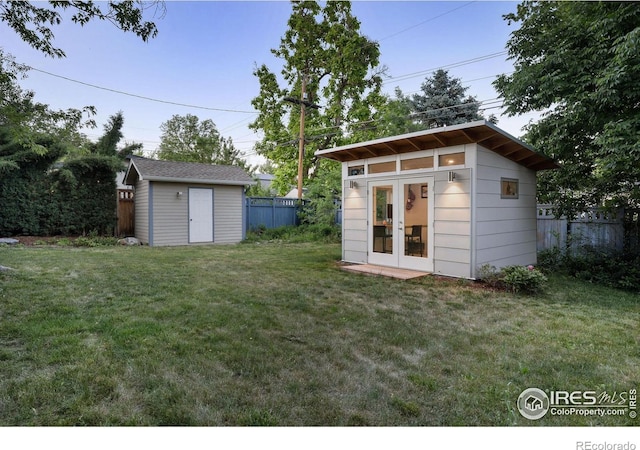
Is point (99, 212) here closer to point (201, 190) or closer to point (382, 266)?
point (201, 190)

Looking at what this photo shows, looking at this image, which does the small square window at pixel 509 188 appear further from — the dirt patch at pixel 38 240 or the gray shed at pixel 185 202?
the dirt patch at pixel 38 240

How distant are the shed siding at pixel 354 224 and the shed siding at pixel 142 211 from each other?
246 inches

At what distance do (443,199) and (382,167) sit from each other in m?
1.39

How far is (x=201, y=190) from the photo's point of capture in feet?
35.4

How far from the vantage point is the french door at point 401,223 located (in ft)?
19.8

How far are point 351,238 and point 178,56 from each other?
516cm

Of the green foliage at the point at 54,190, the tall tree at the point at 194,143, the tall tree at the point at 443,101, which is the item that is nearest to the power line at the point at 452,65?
the tall tree at the point at 443,101

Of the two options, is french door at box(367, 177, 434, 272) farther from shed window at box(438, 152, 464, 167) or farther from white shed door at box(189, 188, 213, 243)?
white shed door at box(189, 188, 213, 243)

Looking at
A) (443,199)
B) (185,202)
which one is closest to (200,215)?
(185,202)

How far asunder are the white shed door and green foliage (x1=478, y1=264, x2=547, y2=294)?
8.39 meters

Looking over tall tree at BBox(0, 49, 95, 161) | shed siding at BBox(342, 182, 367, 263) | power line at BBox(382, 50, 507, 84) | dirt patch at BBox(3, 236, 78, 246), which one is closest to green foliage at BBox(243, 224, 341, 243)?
A: shed siding at BBox(342, 182, 367, 263)

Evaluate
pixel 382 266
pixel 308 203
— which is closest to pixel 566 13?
pixel 382 266

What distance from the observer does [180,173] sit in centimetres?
1048

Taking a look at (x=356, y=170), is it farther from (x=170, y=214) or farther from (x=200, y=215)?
(x=170, y=214)
